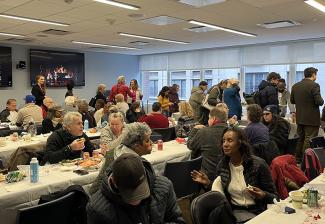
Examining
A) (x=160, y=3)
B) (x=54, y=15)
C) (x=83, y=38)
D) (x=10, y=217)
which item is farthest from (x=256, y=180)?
(x=83, y=38)

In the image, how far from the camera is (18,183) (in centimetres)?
283

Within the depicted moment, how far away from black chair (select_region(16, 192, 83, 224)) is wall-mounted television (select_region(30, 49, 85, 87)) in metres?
9.69

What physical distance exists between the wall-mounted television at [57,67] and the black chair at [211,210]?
10221mm

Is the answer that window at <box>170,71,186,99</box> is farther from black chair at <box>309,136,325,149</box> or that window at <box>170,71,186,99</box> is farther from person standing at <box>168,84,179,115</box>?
black chair at <box>309,136,325,149</box>

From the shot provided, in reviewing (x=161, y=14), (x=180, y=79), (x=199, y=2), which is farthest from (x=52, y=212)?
(x=180, y=79)

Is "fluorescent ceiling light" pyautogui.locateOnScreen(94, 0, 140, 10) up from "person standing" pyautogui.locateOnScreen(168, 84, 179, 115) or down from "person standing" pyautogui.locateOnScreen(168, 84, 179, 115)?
up

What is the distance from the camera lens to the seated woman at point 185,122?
17.6ft

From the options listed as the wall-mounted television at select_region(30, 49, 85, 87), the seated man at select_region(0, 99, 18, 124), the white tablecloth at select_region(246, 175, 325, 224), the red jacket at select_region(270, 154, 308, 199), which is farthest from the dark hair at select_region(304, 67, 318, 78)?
the wall-mounted television at select_region(30, 49, 85, 87)

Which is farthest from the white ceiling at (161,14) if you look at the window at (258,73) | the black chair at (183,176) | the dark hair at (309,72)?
the black chair at (183,176)

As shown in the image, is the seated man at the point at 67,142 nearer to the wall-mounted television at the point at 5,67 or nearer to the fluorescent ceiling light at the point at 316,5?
the fluorescent ceiling light at the point at 316,5

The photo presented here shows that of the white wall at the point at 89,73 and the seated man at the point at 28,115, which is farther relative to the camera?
the white wall at the point at 89,73

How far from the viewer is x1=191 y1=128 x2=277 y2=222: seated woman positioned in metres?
2.49

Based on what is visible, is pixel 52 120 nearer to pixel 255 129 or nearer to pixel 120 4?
pixel 120 4

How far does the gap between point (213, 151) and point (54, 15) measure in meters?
4.11
